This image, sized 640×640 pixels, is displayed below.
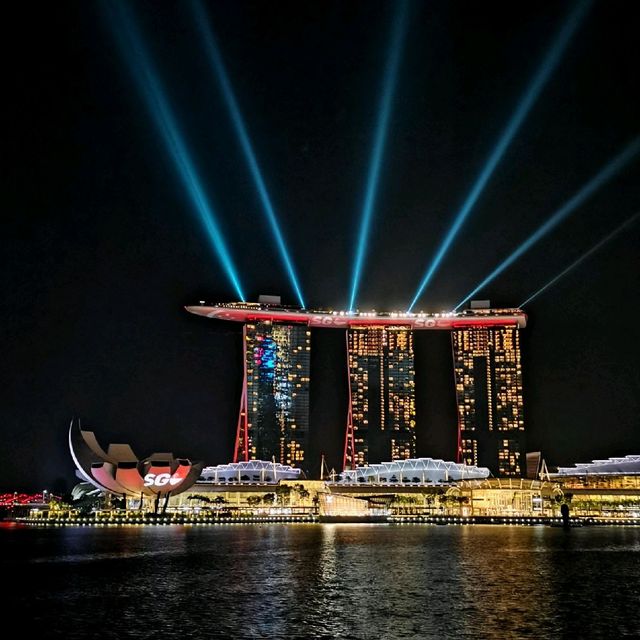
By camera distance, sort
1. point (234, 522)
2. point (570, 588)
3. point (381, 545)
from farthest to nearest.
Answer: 1. point (234, 522)
2. point (381, 545)
3. point (570, 588)

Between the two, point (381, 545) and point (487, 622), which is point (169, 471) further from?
point (487, 622)

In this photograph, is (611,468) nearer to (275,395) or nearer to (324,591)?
(275,395)

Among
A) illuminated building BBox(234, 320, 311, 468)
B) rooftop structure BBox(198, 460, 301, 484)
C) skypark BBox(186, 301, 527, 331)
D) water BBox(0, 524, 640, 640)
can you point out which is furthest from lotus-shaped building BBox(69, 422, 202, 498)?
water BBox(0, 524, 640, 640)

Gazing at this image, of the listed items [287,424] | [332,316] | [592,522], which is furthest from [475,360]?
[592,522]

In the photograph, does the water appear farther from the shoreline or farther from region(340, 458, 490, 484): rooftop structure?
region(340, 458, 490, 484): rooftop structure

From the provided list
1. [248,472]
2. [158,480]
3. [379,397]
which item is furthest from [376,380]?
[158,480]

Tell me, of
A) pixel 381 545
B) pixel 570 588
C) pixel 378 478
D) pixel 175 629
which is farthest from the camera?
pixel 378 478
